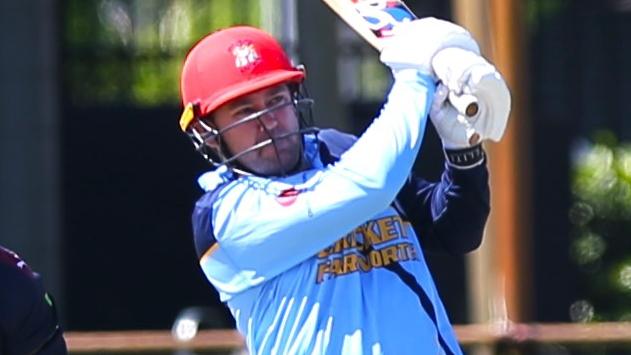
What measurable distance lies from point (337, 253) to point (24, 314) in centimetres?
54

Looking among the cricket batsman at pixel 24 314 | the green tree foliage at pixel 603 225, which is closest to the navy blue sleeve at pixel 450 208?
the cricket batsman at pixel 24 314

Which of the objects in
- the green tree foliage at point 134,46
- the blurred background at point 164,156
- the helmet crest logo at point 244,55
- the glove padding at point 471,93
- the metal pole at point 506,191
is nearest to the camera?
the glove padding at point 471,93

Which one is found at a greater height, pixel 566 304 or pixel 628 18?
pixel 628 18

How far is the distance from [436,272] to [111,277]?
5.53 ft

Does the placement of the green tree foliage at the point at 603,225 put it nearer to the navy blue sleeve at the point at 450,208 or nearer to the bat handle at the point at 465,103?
the navy blue sleeve at the point at 450,208

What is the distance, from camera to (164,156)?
9.12 m

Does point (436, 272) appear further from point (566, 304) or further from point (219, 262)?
point (219, 262)

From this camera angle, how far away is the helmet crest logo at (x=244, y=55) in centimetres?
320

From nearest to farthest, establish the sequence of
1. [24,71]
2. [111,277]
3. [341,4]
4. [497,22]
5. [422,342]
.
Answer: [422,342] < [341,4] < [497,22] < [24,71] < [111,277]

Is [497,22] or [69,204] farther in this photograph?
[69,204]

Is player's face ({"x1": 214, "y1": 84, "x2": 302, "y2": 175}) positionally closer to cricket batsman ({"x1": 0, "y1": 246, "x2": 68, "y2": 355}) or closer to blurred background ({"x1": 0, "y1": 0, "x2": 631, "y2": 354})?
cricket batsman ({"x1": 0, "y1": 246, "x2": 68, "y2": 355})

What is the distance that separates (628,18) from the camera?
32.6 feet

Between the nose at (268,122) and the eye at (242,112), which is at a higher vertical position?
the eye at (242,112)

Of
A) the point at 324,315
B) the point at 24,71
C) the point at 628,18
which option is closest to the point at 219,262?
the point at 324,315
